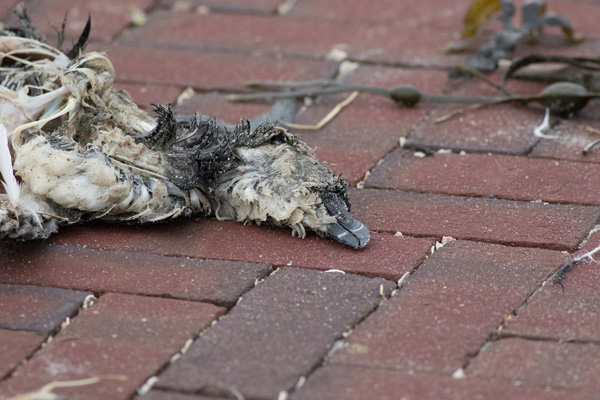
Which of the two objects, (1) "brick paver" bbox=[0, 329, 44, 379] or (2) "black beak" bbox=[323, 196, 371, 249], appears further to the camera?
(2) "black beak" bbox=[323, 196, 371, 249]

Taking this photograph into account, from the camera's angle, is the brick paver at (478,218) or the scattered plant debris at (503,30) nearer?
the brick paver at (478,218)

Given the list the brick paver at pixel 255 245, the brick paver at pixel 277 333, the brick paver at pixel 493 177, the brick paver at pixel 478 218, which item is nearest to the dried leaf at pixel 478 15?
the brick paver at pixel 493 177

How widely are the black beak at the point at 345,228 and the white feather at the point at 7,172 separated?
81 cm

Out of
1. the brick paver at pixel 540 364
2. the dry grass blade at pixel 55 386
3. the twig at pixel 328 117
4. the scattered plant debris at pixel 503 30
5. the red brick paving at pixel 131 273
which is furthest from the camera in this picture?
the scattered plant debris at pixel 503 30

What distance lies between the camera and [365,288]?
221 centimetres

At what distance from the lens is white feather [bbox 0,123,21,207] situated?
229 cm

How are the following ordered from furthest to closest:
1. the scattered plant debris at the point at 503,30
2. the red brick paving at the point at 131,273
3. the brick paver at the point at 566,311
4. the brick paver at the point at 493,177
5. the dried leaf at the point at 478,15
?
the dried leaf at the point at 478,15, the scattered plant debris at the point at 503,30, the brick paver at the point at 493,177, the red brick paving at the point at 131,273, the brick paver at the point at 566,311

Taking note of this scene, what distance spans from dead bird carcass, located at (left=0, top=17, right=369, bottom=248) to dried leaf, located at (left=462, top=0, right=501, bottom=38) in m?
1.75

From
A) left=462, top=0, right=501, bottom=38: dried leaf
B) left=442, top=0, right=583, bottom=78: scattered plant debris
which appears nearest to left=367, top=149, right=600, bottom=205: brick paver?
left=442, top=0, right=583, bottom=78: scattered plant debris

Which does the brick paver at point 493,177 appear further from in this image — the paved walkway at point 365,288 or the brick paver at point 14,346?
the brick paver at point 14,346

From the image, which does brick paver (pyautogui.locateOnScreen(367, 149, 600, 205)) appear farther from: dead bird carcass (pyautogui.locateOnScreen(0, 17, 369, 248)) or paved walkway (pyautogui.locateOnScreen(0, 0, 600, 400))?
dead bird carcass (pyautogui.locateOnScreen(0, 17, 369, 248))

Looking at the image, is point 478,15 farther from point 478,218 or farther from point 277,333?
point 277,333

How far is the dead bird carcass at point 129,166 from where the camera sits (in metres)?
2.36

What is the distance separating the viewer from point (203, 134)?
2.56 m
